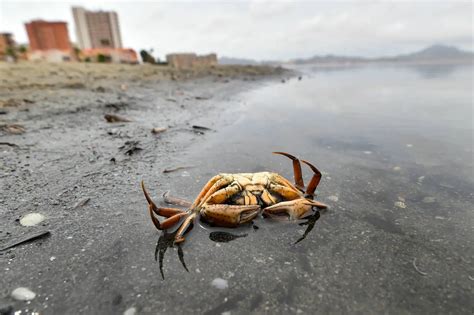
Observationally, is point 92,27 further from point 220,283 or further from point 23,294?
point 220,283

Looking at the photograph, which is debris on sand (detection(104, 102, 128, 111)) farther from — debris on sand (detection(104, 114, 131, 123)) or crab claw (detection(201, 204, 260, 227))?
crab claw (detection(201, 204, 260, 227))

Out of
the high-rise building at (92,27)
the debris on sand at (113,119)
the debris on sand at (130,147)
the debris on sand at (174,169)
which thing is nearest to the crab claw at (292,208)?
the debris on sand at (174,169)

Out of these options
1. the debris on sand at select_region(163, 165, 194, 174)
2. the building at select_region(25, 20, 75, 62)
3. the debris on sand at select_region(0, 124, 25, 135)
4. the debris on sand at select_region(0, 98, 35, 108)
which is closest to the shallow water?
the debris on sand at select_region(163, 165, 194, 174)

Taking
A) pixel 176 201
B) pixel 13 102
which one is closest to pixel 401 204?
pixel 176 201

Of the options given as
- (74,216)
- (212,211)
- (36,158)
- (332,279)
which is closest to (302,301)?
(332,279)

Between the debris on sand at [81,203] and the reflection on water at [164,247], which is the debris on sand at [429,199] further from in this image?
the debris on sand at [81,203]
